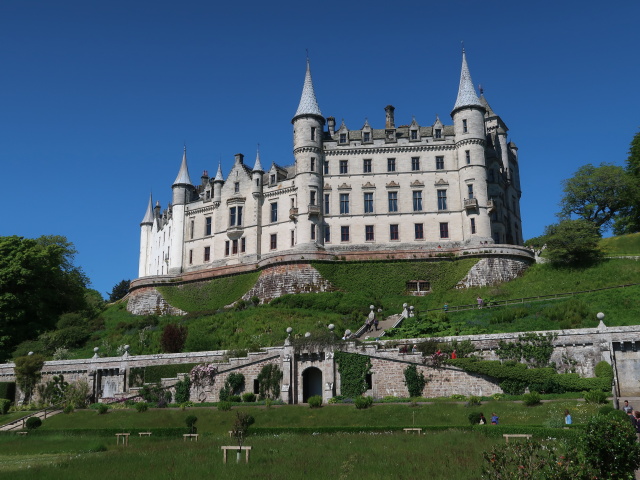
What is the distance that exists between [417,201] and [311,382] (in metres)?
29.9

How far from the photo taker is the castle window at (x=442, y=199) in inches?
2598

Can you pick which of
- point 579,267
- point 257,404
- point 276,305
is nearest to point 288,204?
point 276,305

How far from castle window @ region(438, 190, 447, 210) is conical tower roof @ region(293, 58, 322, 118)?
1546cm

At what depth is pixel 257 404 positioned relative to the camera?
1511 inches

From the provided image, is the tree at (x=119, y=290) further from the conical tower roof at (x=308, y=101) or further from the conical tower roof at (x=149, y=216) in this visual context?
the conical tower roof at (x=308, y=101)

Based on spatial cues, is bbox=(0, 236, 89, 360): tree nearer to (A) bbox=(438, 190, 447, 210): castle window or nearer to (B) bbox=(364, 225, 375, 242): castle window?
(B) bbox=(364, 225, 375, 242): castle window

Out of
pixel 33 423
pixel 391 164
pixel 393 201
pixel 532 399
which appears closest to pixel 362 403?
pixel 532 399

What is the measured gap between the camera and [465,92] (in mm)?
67688

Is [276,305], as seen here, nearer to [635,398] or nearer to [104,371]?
[104,371]

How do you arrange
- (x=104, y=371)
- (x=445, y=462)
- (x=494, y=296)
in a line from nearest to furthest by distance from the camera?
(x=445, y=462) < (x=104, y=371) < (x=494, y=296)

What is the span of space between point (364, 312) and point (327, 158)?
71.2 feet

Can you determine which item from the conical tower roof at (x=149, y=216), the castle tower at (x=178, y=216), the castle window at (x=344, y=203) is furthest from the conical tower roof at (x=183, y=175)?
the castle window at (x=344, y=203)

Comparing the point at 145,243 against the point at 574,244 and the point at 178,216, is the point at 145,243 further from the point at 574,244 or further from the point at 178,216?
the point at 574,244

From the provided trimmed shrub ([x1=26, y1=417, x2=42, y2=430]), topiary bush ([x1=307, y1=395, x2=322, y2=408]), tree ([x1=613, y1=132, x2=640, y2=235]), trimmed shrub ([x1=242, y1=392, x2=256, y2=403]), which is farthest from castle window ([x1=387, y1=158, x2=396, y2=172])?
trimmed shrub ([x1=26, y1=417, x2=42, y2=430])
